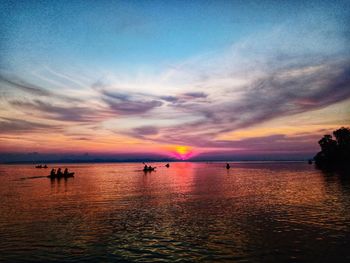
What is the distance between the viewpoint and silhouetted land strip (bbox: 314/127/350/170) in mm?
153600

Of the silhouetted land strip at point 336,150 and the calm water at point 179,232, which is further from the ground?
the silhouetted land strip at point 336,150

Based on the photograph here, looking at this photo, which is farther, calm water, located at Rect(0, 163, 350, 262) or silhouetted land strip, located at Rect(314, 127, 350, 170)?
silhouetted land strip, located at Rect(314, 127, 350, 170)

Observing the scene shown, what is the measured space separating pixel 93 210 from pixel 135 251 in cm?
1828

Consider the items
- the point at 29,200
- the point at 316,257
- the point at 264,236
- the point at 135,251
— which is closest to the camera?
the point at 316,257

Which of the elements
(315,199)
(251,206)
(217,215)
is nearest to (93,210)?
(217,215)

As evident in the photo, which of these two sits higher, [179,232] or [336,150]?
[336,150]

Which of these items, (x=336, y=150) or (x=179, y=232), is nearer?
(x=179, y=232)

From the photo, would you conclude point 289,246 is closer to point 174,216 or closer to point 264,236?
point 264,236

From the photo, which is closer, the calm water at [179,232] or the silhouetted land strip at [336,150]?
the calm water at [179,232]

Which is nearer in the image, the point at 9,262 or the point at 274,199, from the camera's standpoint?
the point at 9,262

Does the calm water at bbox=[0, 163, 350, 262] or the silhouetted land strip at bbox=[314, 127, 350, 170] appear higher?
the silhouetted land strip at bbox=[314, 127, 350, 170]

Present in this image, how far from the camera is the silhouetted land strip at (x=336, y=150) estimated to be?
504 ft

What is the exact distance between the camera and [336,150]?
520 ft

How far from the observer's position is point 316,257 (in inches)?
727
